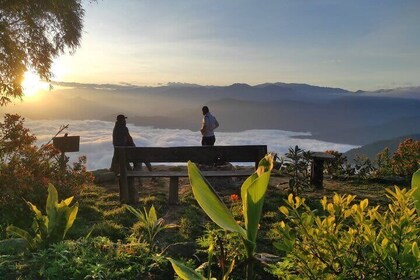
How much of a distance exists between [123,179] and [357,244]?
7.12 m

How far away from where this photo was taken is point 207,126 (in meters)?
12.7

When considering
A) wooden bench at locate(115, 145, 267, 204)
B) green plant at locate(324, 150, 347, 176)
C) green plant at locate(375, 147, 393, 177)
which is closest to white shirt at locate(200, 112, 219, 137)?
wooden bench at locate(115, 145, 267, 204)

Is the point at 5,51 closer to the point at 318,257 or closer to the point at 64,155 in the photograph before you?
the point at 64,155

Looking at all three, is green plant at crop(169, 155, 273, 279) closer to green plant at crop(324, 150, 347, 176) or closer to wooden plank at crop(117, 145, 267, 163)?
wooden plank at crop(117, 145, 267, 163)

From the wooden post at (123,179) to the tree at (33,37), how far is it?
9.29m

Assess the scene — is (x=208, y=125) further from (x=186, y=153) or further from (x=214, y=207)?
(x=214, y=207)

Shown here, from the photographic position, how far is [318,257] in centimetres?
250

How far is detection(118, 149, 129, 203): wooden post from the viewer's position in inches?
351

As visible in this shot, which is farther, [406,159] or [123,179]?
[406,159]

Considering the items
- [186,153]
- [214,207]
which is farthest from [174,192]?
[214,207]

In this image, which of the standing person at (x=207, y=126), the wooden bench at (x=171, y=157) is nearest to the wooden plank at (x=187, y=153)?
the wooden bench at (x=171, y=157)

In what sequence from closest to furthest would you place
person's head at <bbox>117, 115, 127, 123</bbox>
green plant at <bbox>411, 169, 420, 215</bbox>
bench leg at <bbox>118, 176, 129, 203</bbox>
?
green plant at <bbox>411, 169, 420, 215</bbox> < bench leg at <bbox>118, 176, 129, 203</bbox> < person's head at <bbox>117, 115, 127, 123</bbox>

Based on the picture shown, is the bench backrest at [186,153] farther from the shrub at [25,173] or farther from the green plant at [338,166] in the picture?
the green plant at [338,166]

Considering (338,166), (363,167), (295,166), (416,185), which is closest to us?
(416,185)
